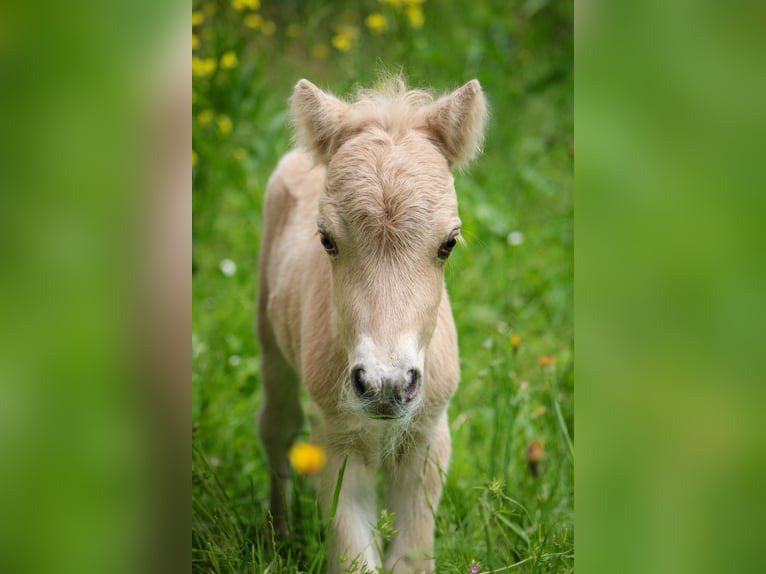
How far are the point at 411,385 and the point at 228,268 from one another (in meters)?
3.39

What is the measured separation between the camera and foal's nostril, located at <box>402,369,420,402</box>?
2529mm

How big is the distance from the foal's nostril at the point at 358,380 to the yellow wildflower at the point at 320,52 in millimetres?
5010

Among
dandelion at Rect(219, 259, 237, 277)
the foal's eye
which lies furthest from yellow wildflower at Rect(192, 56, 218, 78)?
the foal's eye

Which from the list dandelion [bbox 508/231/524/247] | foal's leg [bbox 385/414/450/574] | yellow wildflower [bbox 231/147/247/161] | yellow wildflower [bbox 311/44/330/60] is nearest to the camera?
foal's leg [bbox 385/414/450/574]

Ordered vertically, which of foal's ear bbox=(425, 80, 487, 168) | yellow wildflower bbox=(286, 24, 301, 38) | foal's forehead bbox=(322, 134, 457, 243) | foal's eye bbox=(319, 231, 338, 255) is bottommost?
foal's eye bbox=(319, 231, 338, 255)

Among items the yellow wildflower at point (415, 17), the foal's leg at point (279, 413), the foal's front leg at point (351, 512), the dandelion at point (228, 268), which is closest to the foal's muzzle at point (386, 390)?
the foal's front leg at point (351, 512)

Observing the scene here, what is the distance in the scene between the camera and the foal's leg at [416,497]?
3238 mm

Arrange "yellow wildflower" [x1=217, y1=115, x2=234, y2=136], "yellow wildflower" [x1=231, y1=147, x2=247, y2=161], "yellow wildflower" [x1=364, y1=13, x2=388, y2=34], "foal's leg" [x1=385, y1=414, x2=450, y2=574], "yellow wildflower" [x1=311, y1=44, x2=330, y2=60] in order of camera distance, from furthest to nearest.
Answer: "yellow wildflower" [x1=311, y1=44, x2=330, y2=60]
"yellow wildflower" [x1=364, y1=13, x2=388, y2=34]
"yellow wildflower" [x1=231, y1=147, x2=247, y2=161]
"yellow wildflower" [x1=217, y1=115, x2=234, y2=136]
"foal's leg" [x1=385, y1=414, x2=450, y2=574]

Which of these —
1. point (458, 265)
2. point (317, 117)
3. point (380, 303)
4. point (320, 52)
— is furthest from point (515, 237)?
point (380, 303)

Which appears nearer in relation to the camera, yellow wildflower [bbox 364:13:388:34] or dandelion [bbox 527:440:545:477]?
dandelion [bbox 527:440:545:477]

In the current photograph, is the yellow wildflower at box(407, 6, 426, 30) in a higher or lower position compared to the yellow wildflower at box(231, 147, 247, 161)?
higher

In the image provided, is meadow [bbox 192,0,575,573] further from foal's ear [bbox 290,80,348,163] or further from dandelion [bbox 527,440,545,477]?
foal's ear [bbox 290,80,348,163]
